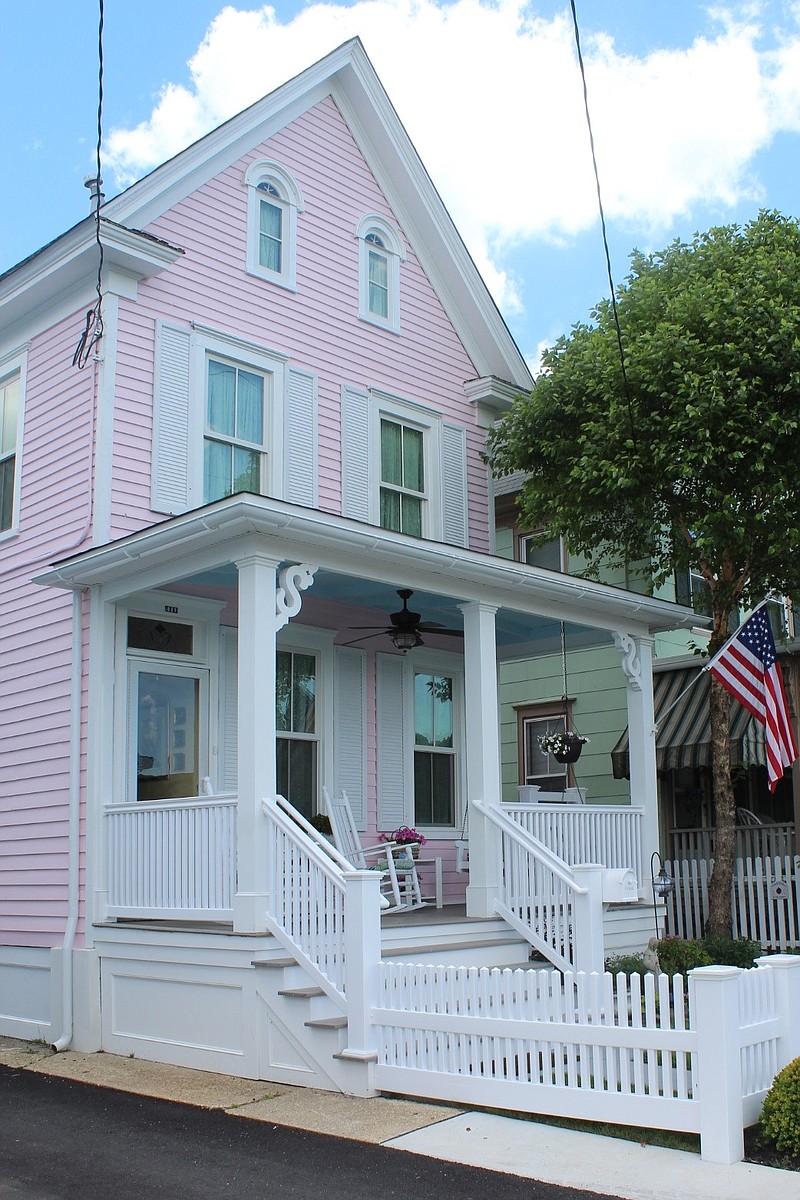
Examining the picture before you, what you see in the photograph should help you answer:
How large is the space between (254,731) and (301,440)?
4427 mm

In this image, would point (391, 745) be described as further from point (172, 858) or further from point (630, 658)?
point (172, 858)

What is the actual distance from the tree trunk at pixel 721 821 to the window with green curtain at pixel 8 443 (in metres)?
7.29

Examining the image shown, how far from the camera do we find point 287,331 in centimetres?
1287

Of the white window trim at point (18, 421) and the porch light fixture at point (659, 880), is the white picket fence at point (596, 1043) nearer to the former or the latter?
the porch light fixture at point (659, 880)

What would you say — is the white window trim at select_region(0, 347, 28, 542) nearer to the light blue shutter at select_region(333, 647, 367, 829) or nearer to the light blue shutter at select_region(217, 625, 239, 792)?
the light blue shutter at select_region(217, 625, 239, 792)

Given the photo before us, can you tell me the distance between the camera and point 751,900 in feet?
45.2

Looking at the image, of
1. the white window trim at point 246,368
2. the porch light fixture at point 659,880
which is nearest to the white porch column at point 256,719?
the white window trim at point 246,368

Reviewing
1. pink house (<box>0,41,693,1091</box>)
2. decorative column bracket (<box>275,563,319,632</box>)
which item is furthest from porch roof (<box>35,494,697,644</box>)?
decorative column bracket (<box>275,563,319,632</box>)

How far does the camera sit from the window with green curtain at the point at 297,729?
12.2 meters

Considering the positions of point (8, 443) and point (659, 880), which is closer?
point (659, 880)

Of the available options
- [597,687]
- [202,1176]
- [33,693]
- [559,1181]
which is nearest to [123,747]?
[33,693]

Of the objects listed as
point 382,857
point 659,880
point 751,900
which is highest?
point 382,857

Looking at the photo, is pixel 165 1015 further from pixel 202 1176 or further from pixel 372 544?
pixel 372 544

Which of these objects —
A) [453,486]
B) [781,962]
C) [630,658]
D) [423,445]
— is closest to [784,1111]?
[781,962]
